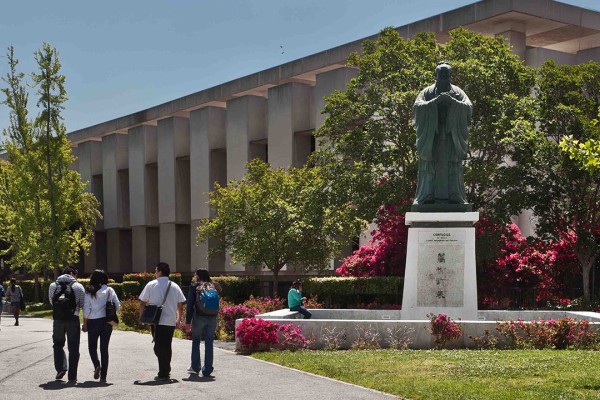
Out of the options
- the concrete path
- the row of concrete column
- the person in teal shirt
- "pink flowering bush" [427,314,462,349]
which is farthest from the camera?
the row of concrete column

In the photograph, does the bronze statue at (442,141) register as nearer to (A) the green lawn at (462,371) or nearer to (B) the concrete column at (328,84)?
(A) the green lawn at (462,371)

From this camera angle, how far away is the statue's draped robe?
19484mm

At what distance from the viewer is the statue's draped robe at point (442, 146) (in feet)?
63.9

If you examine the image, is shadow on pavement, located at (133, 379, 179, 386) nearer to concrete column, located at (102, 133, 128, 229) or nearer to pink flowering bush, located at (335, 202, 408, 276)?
pink flowering bush, located at (335, 202, 408, 276)

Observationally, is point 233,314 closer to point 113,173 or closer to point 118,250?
point 113,173

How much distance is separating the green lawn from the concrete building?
882 inches

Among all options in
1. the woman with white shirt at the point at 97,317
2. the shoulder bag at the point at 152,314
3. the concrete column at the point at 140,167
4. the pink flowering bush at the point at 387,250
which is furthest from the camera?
the concrete column at the point at 140,167

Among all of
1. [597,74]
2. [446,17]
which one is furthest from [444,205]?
[446,17]

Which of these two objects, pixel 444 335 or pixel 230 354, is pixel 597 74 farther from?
pixel 230 354

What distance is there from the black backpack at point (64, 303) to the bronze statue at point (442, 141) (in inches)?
349

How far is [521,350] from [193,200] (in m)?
35.4

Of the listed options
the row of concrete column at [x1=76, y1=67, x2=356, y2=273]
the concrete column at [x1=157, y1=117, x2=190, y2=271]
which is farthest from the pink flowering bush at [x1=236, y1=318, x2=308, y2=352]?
the concrete column at [x1=157, y1=117, x2=190, y2=271]

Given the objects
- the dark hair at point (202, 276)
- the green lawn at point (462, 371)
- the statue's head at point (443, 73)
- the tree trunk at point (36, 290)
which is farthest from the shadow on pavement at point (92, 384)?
the tree trunk at point (36, 290)

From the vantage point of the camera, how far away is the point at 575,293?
96.7 feet
